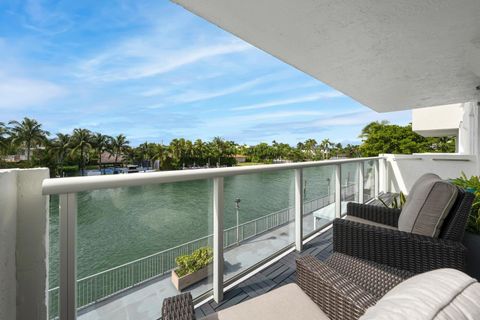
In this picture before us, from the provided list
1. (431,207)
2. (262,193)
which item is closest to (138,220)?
(262,193)

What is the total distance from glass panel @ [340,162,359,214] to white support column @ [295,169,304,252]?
Result: 4.47 ft

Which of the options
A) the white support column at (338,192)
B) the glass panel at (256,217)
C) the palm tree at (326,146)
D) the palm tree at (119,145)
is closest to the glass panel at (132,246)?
the glass panel at (256,217)

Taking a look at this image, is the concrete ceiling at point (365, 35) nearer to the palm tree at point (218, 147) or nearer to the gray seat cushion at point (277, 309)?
the gray seat cushion at point (277, 309)

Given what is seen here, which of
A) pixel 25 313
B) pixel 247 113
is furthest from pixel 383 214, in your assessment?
pixel 247 113

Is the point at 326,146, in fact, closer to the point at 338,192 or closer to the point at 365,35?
the point at 338,192

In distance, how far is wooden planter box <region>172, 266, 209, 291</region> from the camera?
171 cm

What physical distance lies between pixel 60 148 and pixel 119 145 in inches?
538

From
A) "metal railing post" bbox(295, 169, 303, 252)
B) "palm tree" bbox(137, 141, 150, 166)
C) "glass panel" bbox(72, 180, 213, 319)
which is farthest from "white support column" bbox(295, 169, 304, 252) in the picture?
"palm tree" bbox(137, 141, 150, 166)

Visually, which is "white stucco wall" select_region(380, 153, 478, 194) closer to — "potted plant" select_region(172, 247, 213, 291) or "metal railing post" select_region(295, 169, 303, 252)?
"metal railing post" select_region(295, 169, 303, 252)

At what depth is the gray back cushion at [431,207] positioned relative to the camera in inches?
67.2

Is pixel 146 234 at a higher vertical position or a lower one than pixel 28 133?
lower

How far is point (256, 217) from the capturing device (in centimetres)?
265

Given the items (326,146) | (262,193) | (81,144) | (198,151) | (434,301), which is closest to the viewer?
(434,301)

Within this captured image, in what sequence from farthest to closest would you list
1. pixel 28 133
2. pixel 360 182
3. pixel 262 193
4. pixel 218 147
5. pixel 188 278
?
pixel 218 147
pixel 28 133
pixel 360 182
pixel 262 193
pixel 188 278
